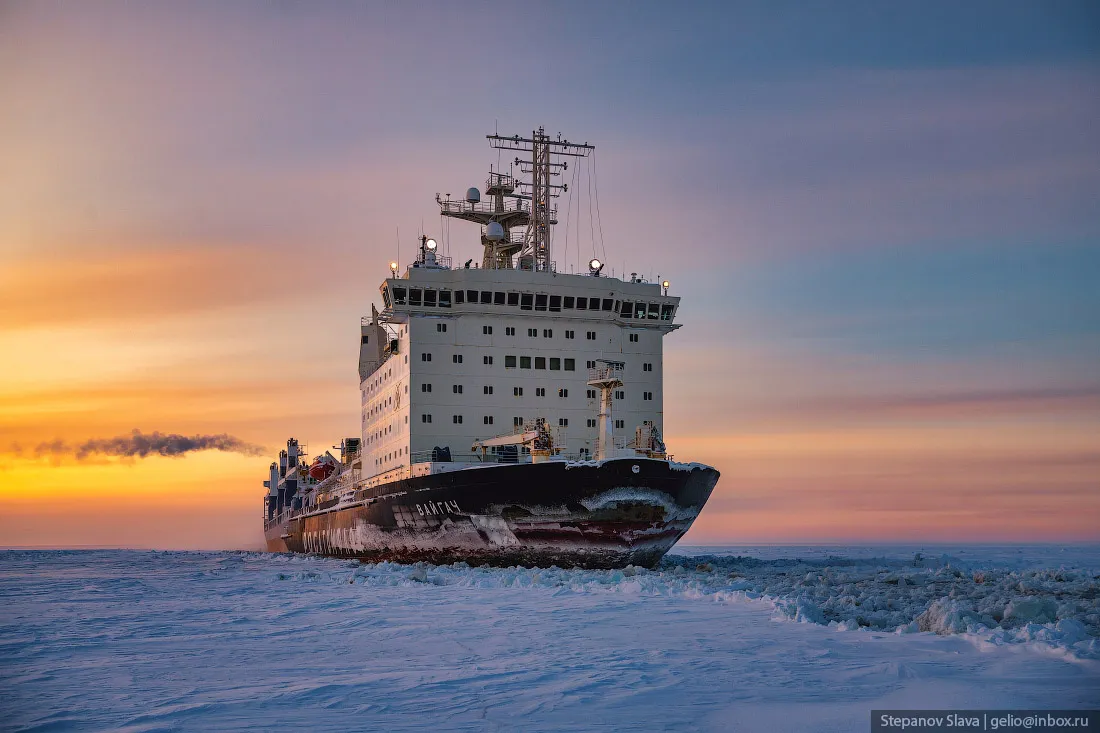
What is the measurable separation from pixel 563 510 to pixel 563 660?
1461cm

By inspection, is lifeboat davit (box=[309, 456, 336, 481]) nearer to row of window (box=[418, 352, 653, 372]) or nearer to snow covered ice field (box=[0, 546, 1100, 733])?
row of window (box=[418, 352, 653, 372])

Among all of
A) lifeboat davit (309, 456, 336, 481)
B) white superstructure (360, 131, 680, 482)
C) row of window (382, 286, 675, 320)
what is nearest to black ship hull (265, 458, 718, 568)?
white superstructure (360, 131, 680, 482)

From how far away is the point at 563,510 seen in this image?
85.1 ft

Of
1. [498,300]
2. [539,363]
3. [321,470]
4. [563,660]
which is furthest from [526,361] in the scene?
[321,470]

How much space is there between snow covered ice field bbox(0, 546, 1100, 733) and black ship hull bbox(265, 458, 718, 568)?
18.3 ft

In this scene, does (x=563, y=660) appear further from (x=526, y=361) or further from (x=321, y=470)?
(x=321, y=470)

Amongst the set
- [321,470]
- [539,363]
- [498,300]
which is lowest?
[321,470]

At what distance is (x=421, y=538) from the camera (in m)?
31.7

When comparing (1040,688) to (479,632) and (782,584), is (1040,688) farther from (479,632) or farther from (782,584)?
(782,584)

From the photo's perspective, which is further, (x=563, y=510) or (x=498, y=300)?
(x=498, y=300)

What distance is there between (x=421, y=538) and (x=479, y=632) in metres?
18.1

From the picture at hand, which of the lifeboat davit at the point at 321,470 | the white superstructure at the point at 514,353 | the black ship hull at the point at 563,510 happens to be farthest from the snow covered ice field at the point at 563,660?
the lifeboat davit at the point at 321,470

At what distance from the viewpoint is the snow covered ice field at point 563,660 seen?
8570 millimetres

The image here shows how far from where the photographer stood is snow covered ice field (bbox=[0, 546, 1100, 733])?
28.1 feet
